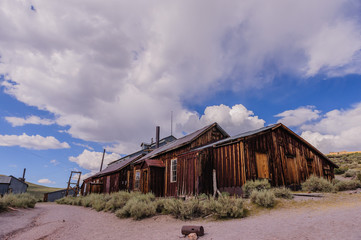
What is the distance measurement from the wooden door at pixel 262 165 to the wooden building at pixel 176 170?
2955 mm

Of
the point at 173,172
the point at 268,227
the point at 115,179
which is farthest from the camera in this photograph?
the point at 115,179

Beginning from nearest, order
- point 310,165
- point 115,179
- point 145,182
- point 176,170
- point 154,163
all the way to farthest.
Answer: point 176,170
point 310,165
point 145,182
point 154,163
point 115,179

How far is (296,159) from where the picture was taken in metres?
14.5

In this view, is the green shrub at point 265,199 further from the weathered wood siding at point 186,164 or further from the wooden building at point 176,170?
the weathered wood siding at point 186,164

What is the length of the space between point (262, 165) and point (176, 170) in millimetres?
6089

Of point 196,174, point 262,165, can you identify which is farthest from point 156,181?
point 262,165

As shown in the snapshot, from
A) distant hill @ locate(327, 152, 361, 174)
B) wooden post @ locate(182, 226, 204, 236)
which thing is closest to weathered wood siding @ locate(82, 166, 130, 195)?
wooden post @ locate(182, 226, 204, 236)

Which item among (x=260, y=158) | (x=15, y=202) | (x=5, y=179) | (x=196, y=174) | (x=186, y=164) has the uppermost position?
(x=260, y=158)

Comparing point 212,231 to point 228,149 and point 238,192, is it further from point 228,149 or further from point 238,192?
point 228,149

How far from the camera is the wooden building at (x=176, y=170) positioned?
41.8 ft

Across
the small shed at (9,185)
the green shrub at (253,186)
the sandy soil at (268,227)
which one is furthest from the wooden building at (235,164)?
the small shed at (9,185)

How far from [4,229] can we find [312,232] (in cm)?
1043

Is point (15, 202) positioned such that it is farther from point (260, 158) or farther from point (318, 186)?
point (318, 186)

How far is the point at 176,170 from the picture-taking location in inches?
605
